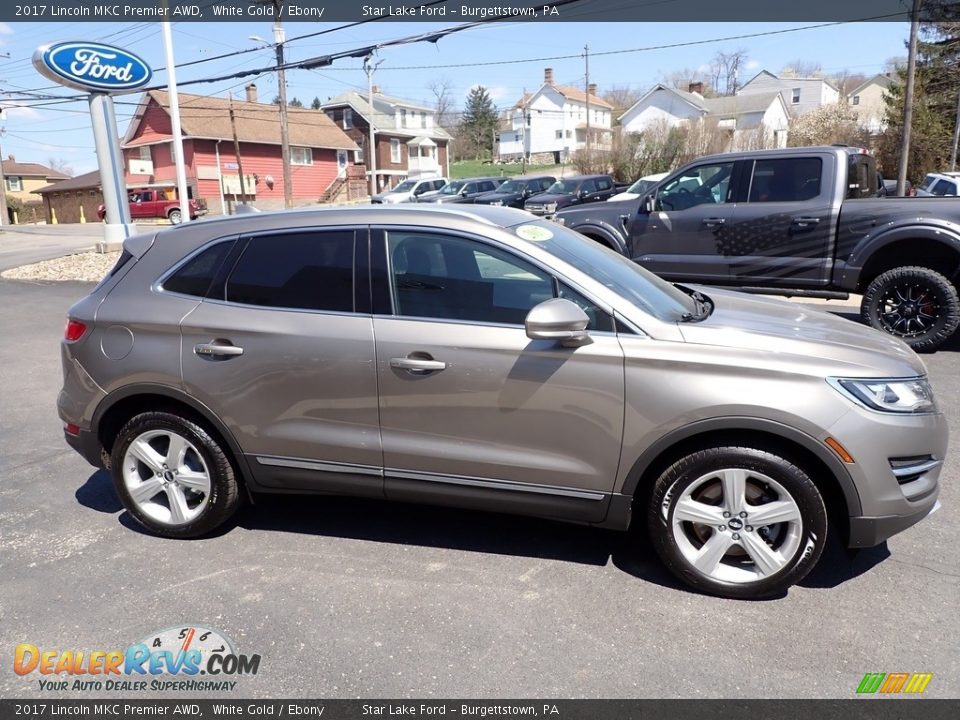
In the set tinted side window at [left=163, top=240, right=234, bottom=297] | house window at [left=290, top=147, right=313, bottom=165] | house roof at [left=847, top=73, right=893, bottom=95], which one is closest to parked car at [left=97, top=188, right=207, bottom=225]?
house window at [left=290, top=147, right=313, bottom=165]

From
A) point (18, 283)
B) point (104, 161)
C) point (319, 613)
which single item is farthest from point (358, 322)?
point (104, 161)

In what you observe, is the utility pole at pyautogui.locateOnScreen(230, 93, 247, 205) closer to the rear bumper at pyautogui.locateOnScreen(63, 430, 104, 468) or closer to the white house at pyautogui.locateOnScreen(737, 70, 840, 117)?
the rear bumper at pyautogui.locateOnScreen(63, 430, 104, 468)

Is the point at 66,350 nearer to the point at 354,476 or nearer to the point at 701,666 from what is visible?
the point at 354,476

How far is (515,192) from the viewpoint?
2772 centimetres

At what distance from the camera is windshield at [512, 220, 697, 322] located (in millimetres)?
3525

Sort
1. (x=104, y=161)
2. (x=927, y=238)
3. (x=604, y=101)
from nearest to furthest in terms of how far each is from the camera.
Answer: (x=927, y=238) < (x=104, y=161) < (x=604, y=101)

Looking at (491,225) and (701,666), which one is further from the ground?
(491,225)

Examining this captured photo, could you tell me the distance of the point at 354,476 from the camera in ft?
12.1

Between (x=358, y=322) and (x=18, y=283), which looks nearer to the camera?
(x=358, y=322)

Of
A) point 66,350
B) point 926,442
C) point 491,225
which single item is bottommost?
point 926,442

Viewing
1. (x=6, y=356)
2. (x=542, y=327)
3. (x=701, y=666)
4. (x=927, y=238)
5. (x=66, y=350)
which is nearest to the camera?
(x=701, y=666)

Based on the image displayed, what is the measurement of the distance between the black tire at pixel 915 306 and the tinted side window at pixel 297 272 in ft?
19.7

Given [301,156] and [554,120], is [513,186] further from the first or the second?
[554,120]

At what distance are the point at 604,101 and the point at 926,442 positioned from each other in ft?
309
